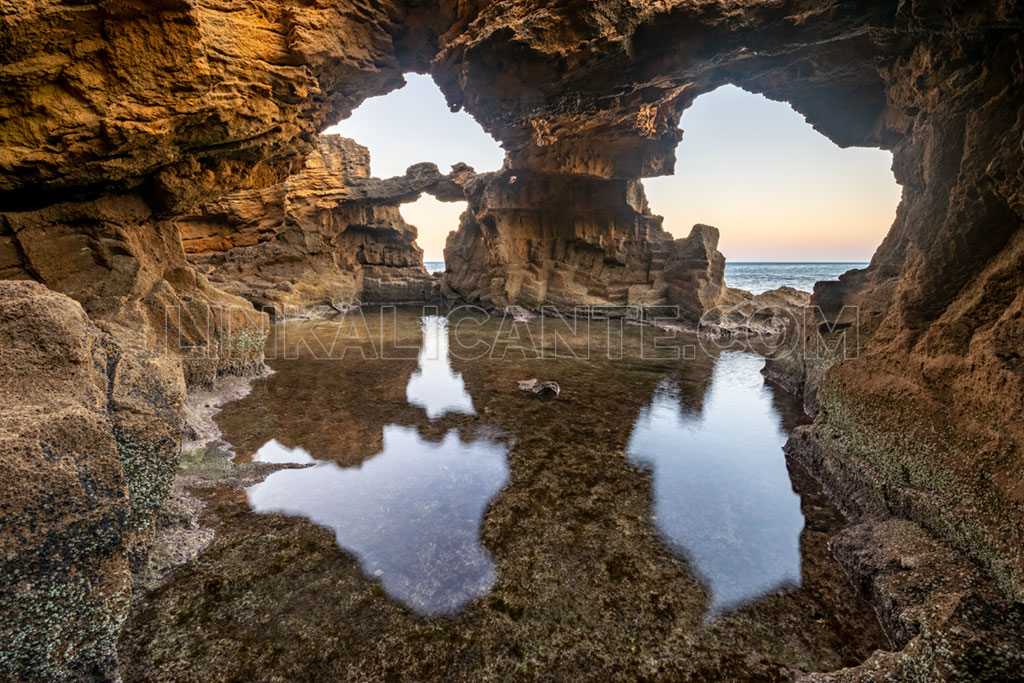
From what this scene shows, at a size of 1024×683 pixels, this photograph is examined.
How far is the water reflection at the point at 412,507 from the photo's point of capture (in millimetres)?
2510

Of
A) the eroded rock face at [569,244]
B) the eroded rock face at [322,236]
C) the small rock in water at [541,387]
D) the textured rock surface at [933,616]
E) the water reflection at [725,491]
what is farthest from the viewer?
the eroded rock face at [569,244]

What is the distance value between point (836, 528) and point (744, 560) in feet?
3.22

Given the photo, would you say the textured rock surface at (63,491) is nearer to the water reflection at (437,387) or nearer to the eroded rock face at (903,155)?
the water reflection at (437,387)

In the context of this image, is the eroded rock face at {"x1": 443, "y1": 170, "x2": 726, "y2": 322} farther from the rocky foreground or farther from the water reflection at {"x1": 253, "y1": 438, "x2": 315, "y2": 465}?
the water reflection at {"x1": 253, "y1": 438, "x2": 315, "y2": 465}

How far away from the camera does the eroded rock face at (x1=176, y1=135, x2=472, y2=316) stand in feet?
49.0

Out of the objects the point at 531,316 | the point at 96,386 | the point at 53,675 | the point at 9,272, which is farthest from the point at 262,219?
the point at 53,675

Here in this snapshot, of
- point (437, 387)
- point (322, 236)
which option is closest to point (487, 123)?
point (437, 387)

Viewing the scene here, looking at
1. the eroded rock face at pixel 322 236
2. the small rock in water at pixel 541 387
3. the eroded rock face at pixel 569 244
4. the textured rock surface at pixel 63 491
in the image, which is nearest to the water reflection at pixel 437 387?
the small rock in water at pixel 541 387

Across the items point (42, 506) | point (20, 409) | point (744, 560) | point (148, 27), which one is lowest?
point (744, 560)

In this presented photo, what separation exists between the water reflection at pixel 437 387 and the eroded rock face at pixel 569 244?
304 inches

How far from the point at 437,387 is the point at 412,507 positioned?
3476mm

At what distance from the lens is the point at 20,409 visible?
71.9 inches

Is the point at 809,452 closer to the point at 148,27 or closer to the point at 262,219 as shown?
the point at 148,27

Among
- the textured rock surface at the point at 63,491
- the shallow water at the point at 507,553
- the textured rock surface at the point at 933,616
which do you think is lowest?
the shallow water at the point at 507,553
